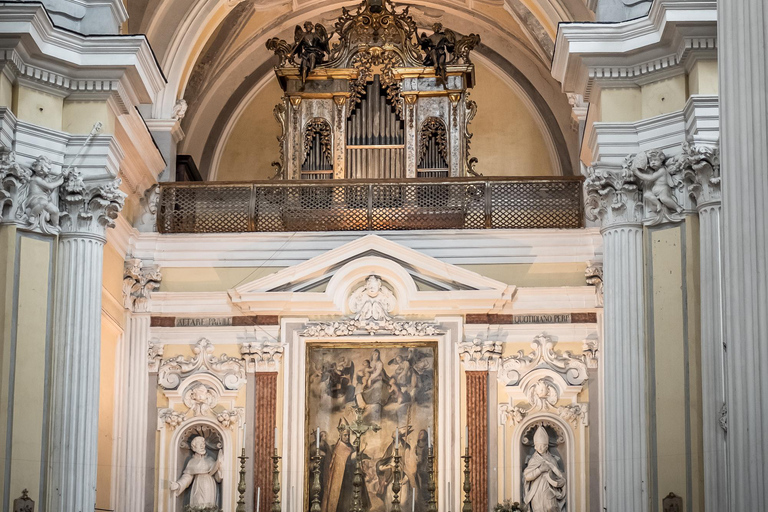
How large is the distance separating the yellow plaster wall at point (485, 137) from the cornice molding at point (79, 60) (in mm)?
6596

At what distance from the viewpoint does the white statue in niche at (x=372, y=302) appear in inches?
668

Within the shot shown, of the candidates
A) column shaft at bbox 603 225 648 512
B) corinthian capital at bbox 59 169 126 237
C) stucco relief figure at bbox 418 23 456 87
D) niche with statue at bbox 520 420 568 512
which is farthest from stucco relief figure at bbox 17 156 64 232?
stucco relief figure at bbox 418 23 456 87

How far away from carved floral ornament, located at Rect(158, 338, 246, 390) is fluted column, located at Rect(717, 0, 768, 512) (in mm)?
8761

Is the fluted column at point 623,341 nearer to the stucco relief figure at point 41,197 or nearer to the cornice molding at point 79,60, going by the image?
the cornice molding at point 79,60

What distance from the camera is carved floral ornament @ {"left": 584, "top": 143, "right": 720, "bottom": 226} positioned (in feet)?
43.4

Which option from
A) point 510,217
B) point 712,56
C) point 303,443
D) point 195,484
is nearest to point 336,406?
point 303,443

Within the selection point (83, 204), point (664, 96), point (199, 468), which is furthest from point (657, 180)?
point (199, 468)

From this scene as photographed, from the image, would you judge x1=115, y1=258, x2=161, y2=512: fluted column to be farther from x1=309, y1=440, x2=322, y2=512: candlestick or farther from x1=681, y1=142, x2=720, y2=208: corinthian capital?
x1=681, y1=142, x2=720, y2=208: corinthian capital

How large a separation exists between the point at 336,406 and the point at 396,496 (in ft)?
6.35

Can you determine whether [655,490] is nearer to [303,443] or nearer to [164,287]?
[303,443]

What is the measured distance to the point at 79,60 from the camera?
1426 cm

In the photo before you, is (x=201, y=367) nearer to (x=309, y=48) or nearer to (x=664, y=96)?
(x=309, y=48)

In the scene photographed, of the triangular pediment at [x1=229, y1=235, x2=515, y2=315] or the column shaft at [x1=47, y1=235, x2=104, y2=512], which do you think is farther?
the triangular pediment at [x1=229, y1=235, x2=515, y2=315]

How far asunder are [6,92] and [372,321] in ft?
16.9
